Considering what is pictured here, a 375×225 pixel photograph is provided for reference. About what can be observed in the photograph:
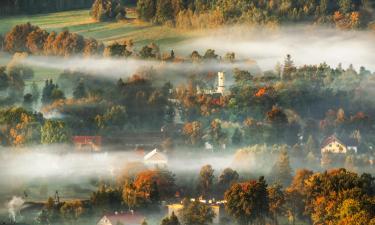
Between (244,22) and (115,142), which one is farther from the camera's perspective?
(244,22)

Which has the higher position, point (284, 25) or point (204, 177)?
point (284, 25)

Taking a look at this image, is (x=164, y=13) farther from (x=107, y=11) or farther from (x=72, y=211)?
(x=72, y=211)

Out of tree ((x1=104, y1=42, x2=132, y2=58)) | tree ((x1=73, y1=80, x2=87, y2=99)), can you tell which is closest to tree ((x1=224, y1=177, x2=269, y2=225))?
tree ((x1=73, y1=80, x2=87, y2=99))

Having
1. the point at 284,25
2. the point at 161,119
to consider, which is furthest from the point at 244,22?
the point at 161,119

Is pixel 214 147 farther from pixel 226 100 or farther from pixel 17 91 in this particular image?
pixel 17 91

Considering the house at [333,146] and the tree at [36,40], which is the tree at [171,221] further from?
the tree at [36,40]

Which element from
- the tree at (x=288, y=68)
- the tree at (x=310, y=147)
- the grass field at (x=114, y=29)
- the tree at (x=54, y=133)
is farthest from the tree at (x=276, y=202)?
the grass field at (x=114, y=29)

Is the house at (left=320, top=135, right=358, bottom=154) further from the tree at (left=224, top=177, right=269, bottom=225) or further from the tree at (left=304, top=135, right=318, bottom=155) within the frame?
the tree at (left=224, top=177, right=269, bottom=225)
